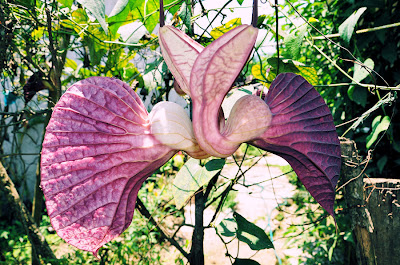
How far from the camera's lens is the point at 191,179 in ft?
2.48

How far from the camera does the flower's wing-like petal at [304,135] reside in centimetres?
38

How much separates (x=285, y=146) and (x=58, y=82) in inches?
32.2

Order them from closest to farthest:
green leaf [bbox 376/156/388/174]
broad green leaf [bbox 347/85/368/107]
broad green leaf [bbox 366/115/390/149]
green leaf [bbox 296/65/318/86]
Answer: green leaf [bbox 296/65/318/86], broad green leaf [bbox 366/115/390/149], broad green leaf [bbox 347/85/368/107], green leaf [bbox 376/156/388/174]

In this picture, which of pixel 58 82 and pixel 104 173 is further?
pixel 58 82

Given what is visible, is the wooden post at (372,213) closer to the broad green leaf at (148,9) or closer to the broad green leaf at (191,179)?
the broad green leaf at (191,179)

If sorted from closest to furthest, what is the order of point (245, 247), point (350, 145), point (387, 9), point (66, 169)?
1. point (66, 169)
2. point (350, 145)
3. point (387, 9)
4. point (245, 247)

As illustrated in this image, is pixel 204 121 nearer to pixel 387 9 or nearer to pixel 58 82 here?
pixel 58 82

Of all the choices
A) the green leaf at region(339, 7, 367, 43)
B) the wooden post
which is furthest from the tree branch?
the green leaf at region(339, 7, 367, 43)

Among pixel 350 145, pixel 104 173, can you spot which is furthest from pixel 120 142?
pixel 350 145

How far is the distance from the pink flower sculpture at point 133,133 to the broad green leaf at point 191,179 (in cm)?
33

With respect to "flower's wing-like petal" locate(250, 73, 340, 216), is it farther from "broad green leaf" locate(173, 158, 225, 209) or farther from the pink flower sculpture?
"broad green leaf" locate(173, 158, 225, 209)

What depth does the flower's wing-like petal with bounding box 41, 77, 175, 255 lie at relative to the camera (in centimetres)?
33

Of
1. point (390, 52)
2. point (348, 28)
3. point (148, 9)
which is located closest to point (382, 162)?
point (390, 52)

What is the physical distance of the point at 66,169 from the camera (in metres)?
0.33
